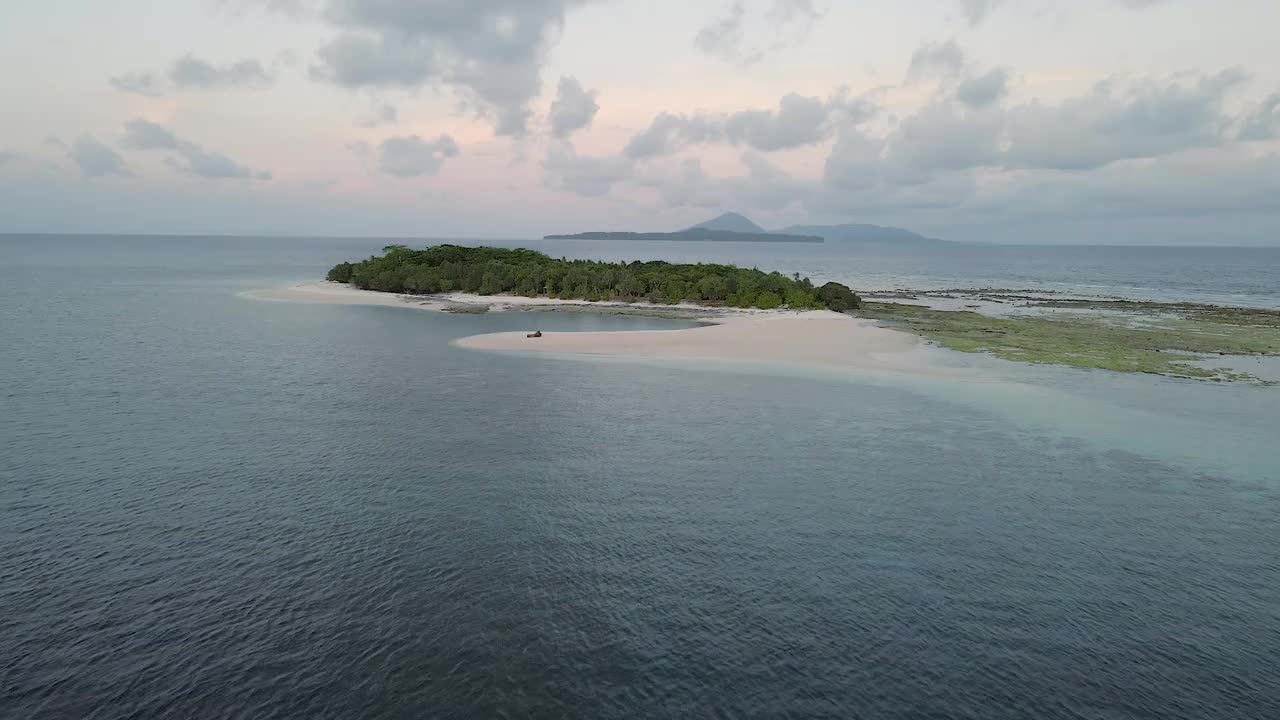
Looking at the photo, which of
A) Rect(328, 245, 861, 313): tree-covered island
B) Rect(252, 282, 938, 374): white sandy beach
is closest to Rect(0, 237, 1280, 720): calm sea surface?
Rect(252, 282, 938, 374): white sandy beach

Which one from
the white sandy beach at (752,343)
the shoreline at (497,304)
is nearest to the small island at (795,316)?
the white sandy beach at (752,343)

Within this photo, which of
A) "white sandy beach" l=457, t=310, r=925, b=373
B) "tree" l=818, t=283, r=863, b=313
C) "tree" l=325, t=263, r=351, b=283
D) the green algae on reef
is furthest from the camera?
"tree" l=325, t=263, r=351, b=283

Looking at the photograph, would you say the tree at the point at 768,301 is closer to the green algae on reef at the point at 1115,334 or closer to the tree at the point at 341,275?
the green algae on reef at the point at 1115,334

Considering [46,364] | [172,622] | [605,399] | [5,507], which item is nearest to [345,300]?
[46,364]

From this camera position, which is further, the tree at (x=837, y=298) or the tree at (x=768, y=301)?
the tree at (x=768, y=301)

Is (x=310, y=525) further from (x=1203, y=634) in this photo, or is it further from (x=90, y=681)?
(x=1203, y=634)

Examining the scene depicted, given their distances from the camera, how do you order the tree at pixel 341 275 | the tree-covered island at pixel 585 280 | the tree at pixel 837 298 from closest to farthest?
1. the tree at pixel 837 298
2. the tree-covered island at pixel 585 280
3. the tree at pixel 341 275

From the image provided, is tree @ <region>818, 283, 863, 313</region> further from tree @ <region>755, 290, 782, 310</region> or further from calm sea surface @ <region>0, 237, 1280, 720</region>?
calm sea surface @ <region>0, 237, 1280, 720</region>
